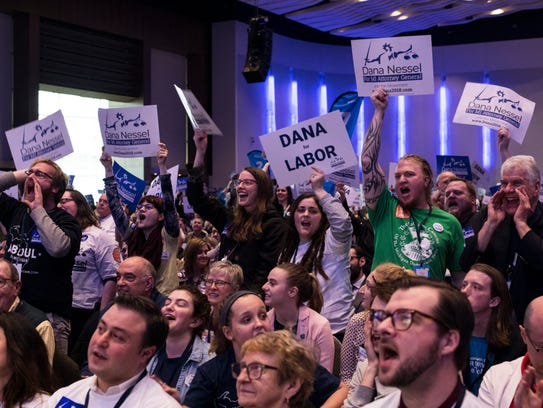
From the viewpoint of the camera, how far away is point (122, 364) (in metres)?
2.95

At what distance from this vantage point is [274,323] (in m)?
4.48

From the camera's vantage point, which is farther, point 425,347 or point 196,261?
point 196,261

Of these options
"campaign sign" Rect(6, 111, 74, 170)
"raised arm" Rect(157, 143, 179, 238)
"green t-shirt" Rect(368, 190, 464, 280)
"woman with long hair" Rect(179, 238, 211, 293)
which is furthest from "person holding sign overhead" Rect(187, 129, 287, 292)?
"campaign sign" Rect(6, 111, 74, 170)

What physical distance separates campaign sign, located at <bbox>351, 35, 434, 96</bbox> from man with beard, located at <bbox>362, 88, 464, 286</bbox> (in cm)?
97

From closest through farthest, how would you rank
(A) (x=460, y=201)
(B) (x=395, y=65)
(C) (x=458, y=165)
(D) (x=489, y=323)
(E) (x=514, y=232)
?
(D) (x=489, y=323)
(E) (x=514, y=232)
(B) (x=395, y=65)
(A) (x=460, y=201)
(C) (x=458, y=165)

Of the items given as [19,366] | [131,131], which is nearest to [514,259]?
[19,366]

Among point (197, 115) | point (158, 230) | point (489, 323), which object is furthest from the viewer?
point (197, 115)

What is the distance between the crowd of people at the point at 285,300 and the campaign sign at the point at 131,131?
21.7 inches

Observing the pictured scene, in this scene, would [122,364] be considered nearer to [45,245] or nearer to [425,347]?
[425,347]

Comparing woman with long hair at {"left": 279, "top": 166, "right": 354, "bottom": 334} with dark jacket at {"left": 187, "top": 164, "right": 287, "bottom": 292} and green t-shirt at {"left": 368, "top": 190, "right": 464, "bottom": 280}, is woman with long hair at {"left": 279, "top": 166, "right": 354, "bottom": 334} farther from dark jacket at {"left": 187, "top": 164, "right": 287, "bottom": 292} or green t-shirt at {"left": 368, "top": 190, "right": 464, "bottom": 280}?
green t-shirt at {"left": 368, "top": 190, "right": 464, "bottom": 280}

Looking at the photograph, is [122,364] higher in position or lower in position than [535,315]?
lower

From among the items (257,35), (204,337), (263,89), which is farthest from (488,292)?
(263,89)

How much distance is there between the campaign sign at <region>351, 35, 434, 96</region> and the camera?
17.7 ft

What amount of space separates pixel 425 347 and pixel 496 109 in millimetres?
4318
